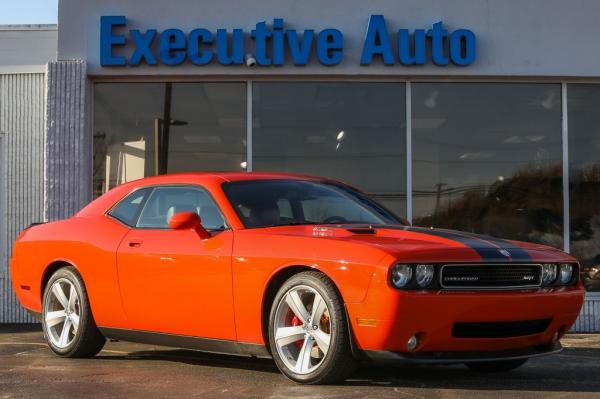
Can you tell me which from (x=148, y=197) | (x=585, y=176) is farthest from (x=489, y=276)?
(x=585, y=176)

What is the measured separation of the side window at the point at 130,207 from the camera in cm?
695

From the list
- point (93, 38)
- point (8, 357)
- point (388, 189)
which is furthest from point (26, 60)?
point (8, 357)

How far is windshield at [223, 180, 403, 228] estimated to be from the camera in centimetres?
625

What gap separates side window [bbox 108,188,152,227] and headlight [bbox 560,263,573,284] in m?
2.91

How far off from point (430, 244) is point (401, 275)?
0.34 meters

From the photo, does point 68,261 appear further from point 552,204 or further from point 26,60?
point 552,204

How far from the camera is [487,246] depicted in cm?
552

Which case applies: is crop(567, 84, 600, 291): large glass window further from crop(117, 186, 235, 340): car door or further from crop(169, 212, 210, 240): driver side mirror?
crop(169, 212, 210, 240): driver side mirror

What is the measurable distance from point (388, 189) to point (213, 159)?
200 cm

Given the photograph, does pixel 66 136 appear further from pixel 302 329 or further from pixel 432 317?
pixel 432 317

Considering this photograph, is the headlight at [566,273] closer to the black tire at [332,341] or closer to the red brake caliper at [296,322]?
the black tire at [332,341]

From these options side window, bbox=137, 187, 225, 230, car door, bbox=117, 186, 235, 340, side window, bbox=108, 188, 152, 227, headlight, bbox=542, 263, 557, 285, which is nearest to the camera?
headlight, bbox=542, 263, 557, 285

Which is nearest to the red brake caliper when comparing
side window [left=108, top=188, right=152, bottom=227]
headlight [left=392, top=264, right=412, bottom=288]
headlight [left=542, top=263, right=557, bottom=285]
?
headlight [left=392, top=264, right=412, bottom=288]

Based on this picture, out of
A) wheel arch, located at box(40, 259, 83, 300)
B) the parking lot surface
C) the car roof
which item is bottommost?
the parking lot surface
